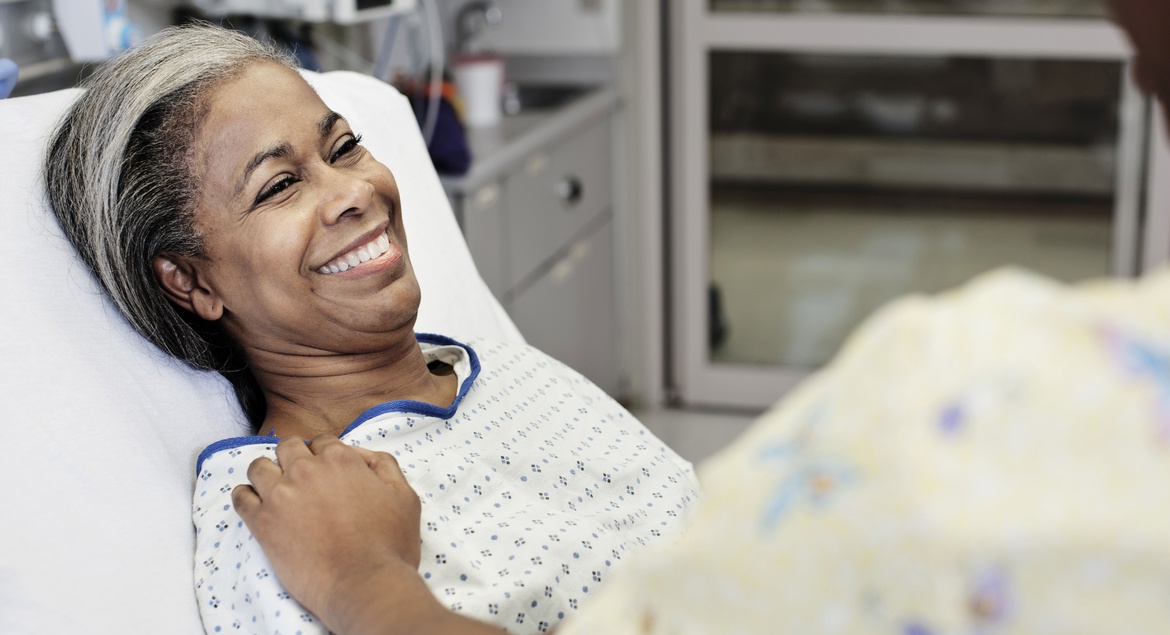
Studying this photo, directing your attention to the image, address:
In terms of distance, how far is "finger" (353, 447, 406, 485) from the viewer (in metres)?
Result: 1.03

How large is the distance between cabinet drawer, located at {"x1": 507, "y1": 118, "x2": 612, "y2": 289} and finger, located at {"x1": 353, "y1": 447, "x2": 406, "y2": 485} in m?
1.61

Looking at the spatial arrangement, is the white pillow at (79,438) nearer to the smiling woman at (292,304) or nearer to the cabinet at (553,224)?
the smiling woman at (292,304)

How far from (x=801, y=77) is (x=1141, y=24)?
2.78m

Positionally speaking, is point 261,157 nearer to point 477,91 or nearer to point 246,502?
point 246,502

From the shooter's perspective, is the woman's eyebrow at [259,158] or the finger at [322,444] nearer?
the finger at [322,444]

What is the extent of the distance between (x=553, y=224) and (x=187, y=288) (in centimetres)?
172

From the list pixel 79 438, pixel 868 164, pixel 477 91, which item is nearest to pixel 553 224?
pixel 477 91

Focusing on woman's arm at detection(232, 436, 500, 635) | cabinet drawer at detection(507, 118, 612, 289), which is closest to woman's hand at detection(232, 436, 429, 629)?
woman's arm at detection(232, 436, 500, 635)

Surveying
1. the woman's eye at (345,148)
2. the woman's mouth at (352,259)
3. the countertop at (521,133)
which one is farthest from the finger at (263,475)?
the countertop at (521,133)

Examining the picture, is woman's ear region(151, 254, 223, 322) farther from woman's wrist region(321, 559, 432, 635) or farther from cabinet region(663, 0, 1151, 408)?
cabinet region(663, 0, 1151, 408)

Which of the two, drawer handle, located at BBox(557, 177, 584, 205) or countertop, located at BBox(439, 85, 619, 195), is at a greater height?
countertop, located at BBox(439, 85, 619, 195)

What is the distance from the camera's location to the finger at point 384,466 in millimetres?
1026

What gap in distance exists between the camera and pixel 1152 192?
3102 mm

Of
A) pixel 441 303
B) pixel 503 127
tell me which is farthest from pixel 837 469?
pixel 503 127
